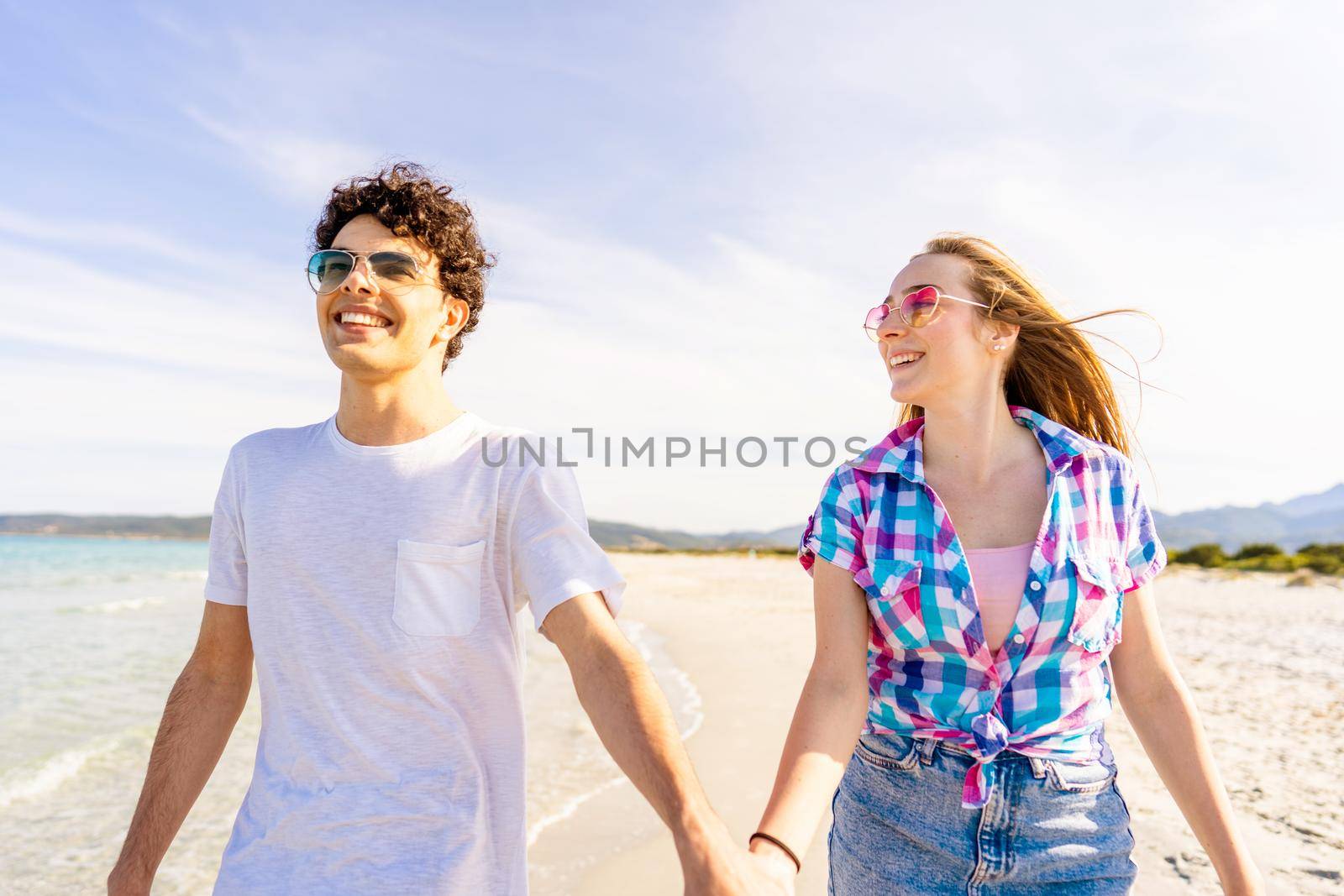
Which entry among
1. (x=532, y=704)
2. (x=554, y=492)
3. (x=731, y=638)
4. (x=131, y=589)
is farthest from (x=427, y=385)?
(x=131, y=589)

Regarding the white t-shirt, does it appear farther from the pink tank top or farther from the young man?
the pink tank top

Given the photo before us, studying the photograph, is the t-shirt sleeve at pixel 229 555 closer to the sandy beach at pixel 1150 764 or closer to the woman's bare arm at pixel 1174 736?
the woman's bare arm at pixel 1174 736

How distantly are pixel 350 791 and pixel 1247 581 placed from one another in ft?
87.3

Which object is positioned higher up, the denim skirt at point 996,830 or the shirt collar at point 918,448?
the shirt collar at point 918,448

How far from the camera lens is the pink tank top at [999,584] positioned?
6.92 ft

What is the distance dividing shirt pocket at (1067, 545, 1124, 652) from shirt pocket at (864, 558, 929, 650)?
361 millimetres

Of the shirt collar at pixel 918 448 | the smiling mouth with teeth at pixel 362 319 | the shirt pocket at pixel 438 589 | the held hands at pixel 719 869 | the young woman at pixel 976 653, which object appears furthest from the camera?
the shirt collar at pixel 918 448

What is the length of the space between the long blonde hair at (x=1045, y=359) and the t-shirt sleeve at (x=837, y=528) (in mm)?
528

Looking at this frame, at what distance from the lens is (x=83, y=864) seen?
511 cm

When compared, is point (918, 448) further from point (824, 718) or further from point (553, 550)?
point (553, 550)

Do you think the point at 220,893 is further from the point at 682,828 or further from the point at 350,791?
the point at 682,828

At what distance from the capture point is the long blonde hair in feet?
8.05

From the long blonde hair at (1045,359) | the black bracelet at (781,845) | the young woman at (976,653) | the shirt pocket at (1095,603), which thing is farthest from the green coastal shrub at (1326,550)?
the black bracelet at (781,845)

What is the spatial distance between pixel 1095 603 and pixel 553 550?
4.31 feet
